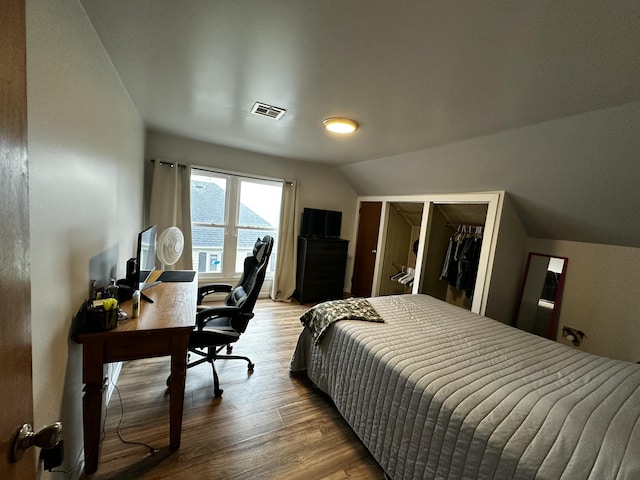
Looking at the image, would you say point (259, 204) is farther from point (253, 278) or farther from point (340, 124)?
point (340, 124)

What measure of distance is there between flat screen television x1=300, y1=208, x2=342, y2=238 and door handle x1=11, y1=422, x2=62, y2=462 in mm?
3820

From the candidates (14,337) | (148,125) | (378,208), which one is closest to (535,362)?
(14,337)

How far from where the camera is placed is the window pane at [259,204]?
407 centimetres

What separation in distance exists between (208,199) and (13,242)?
3.52 m

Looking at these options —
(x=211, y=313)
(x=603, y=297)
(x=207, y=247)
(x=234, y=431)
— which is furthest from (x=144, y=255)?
(x=603, y=297)

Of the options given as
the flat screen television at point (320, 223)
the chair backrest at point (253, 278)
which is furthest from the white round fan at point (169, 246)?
the flat screen television at point (320, 223)

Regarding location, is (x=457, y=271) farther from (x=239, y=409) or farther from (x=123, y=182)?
(x=123, y=182)

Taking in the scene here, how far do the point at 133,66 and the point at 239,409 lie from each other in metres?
2.48

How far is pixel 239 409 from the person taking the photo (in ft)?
6.29

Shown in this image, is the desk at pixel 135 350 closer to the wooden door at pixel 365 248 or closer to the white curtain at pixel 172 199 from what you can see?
the white curtain at pixel 172 199

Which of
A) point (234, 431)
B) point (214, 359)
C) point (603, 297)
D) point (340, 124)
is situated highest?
point (340, 124)

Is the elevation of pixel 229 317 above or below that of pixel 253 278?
below

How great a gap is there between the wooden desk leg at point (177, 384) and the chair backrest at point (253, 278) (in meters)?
0.67

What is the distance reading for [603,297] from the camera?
2.58 m
